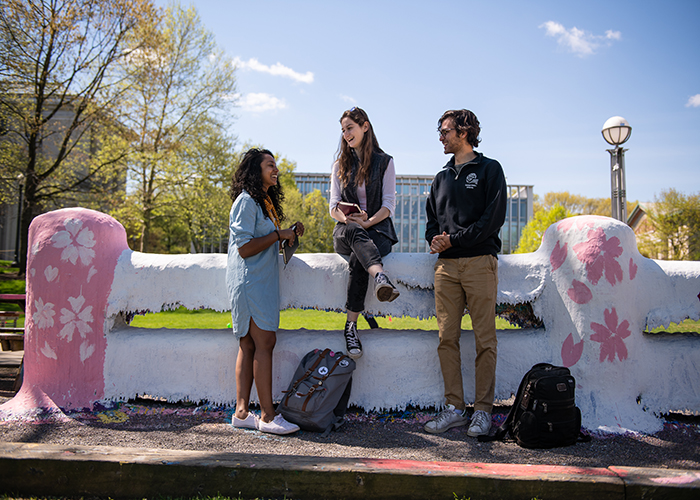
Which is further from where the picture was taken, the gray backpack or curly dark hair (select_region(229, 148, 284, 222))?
curly dark hair (select_region(229, 148, 284, 222))

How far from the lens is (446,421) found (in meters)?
2.95

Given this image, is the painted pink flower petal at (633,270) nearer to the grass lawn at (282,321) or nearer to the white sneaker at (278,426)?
the white sneaker at (278,426)

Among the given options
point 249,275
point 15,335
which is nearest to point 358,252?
point 249,275

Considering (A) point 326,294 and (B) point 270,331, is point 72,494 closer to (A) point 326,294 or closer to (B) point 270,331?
(B) point 270,331

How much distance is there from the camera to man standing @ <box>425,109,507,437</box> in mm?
2945

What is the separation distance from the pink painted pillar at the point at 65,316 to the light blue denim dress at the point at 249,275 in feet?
3.75

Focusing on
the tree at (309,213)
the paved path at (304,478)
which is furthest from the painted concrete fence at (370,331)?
the tree at (309,213)

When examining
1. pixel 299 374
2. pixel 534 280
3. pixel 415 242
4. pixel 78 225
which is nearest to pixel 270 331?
pixel 299 374

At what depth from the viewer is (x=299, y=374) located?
3047mm

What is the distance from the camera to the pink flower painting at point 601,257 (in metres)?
3.09

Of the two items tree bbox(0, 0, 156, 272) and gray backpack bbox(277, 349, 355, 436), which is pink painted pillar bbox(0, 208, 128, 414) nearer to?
gray backpack bbox(277, 349, 355, 436)

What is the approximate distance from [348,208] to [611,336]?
203 centimetres

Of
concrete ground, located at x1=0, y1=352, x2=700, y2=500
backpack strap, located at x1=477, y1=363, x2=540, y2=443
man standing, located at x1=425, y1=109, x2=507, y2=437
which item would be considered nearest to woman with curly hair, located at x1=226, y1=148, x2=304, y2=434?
concrete ground, located at x1=0, y1=352, x2=700, y2=500

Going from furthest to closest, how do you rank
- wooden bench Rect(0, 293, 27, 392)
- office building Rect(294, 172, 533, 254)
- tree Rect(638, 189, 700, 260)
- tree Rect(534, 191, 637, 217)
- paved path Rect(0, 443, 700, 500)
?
office building Rect(294, 172, 533, 254) < tree Rect(534, 191, 637, 217) < tree Rect(638, 189, 700, 260) < wooden bench Rect(0, 293, 27, 392) < paved path Rect(0, 443, 700, 500)
